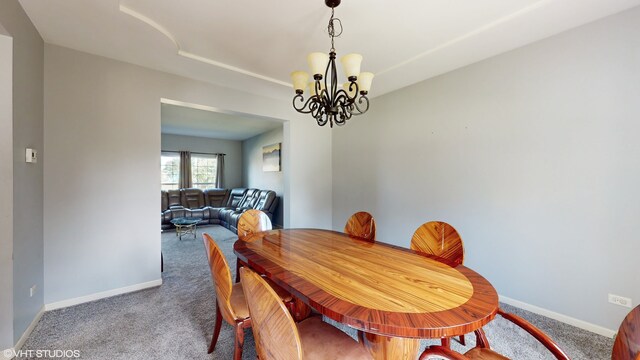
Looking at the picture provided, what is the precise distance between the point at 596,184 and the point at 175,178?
8.18 m

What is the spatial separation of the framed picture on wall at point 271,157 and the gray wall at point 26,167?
4023 millimetres

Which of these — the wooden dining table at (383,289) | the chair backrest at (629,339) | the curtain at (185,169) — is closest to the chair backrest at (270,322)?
the wooden dining table at (383,289)

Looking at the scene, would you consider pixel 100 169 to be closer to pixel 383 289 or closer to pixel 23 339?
pixel 23 339

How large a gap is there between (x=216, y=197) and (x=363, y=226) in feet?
18.6

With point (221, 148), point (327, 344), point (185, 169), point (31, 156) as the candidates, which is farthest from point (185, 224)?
point (327, 344)

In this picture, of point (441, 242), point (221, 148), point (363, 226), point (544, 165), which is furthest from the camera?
point (221, 148)

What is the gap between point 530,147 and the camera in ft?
7.47

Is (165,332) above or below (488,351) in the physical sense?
below

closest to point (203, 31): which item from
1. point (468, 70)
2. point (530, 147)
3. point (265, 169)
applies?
point (468, 70)

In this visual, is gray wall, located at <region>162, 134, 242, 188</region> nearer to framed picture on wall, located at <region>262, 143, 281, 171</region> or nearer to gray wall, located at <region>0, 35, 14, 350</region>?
framed picture on wall, located at <region>262, 143, 281, 171</region>

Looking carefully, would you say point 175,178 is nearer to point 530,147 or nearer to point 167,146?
point 167,146

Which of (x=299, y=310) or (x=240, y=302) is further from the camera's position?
(x=299, y=310)

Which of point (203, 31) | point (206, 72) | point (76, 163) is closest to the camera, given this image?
point (203, 31)

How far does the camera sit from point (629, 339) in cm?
85
